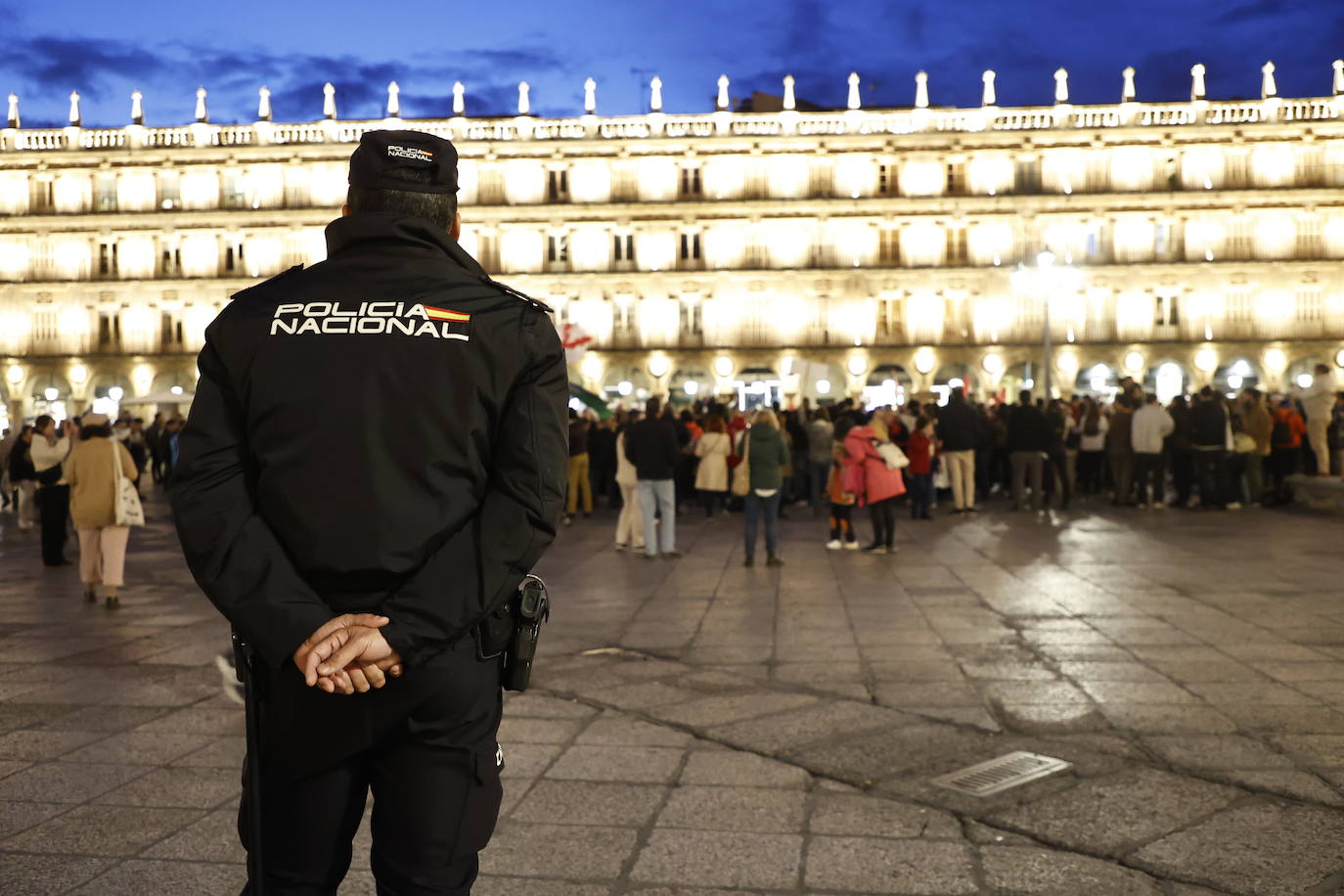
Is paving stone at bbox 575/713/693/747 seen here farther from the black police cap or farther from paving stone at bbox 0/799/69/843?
the black police cap

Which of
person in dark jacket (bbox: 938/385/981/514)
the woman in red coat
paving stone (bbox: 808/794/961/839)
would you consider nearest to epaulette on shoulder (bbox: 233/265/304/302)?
paving stone (bbox: 808/794/961/839)

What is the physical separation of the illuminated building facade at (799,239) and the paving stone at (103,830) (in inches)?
1812

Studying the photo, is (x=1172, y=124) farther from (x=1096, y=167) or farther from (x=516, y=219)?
(x=516, y=219)

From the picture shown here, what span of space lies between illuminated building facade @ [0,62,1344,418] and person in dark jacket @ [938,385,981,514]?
31.1m

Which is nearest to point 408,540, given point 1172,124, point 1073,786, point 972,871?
point 972,871

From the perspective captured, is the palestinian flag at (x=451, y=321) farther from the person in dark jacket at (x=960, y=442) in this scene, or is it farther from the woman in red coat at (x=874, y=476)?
the person in dark jacket at (x=960, y=442)

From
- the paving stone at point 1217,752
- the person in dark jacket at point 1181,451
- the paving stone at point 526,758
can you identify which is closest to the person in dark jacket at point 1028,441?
the person in dark jacket at point 1181,451

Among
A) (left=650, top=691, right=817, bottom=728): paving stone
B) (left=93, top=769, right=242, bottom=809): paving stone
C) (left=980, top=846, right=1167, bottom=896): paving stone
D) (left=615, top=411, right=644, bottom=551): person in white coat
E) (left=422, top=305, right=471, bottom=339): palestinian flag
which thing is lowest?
(left=980, top=846, right=1167, bottom=896): paving stone

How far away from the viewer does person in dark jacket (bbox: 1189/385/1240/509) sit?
60.0ft

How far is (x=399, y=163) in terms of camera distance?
246 centimetres

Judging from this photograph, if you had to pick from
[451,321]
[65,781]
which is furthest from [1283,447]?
[451,321]

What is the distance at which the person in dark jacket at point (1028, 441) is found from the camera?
60.2 ft

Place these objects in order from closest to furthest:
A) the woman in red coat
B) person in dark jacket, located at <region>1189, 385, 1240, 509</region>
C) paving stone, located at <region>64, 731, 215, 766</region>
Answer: paving stone, located at <region>64, 731, 215, 766</region>, the woman in red coat, person in dark jacket, located at <region>1189, 385, 1240, 509</region>

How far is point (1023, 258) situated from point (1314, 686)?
46557mm
